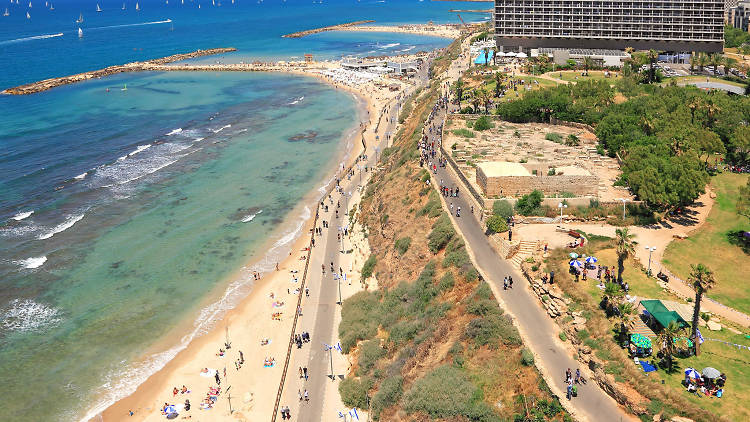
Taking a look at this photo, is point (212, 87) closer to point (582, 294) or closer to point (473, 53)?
point (473, 53)

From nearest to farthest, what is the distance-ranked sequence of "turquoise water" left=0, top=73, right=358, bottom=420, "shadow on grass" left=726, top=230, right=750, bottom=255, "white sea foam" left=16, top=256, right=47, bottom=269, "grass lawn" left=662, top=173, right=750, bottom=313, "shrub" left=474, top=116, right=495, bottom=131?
1. "grass lawn" left=662, top=173, right=750, bottom=313
2. "shadow on grass" left=726, top=230, right=750, bottom=255
3. "turquoise water" left=0, top=73, right=358, bottom=420
4. "white sea foam" left=16, top=256, right=47, bottom=269
5. "shrub" left=474, top=116, right=495, bottom=131

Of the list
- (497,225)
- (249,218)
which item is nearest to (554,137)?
(497,225)

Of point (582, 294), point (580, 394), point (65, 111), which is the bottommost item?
point (580, 394)

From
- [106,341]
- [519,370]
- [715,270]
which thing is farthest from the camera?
[106,341]

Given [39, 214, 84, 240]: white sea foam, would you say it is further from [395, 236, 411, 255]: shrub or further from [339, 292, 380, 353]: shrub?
[395, 236, 411, 255]: shrub

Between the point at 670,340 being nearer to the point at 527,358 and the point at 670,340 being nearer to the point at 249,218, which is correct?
the point at 527,358

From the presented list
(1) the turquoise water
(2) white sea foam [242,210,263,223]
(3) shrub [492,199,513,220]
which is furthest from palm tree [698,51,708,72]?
(2) white sea foam [242,210,263,223]

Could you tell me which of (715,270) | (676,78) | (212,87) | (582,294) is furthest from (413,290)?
(212,87)
